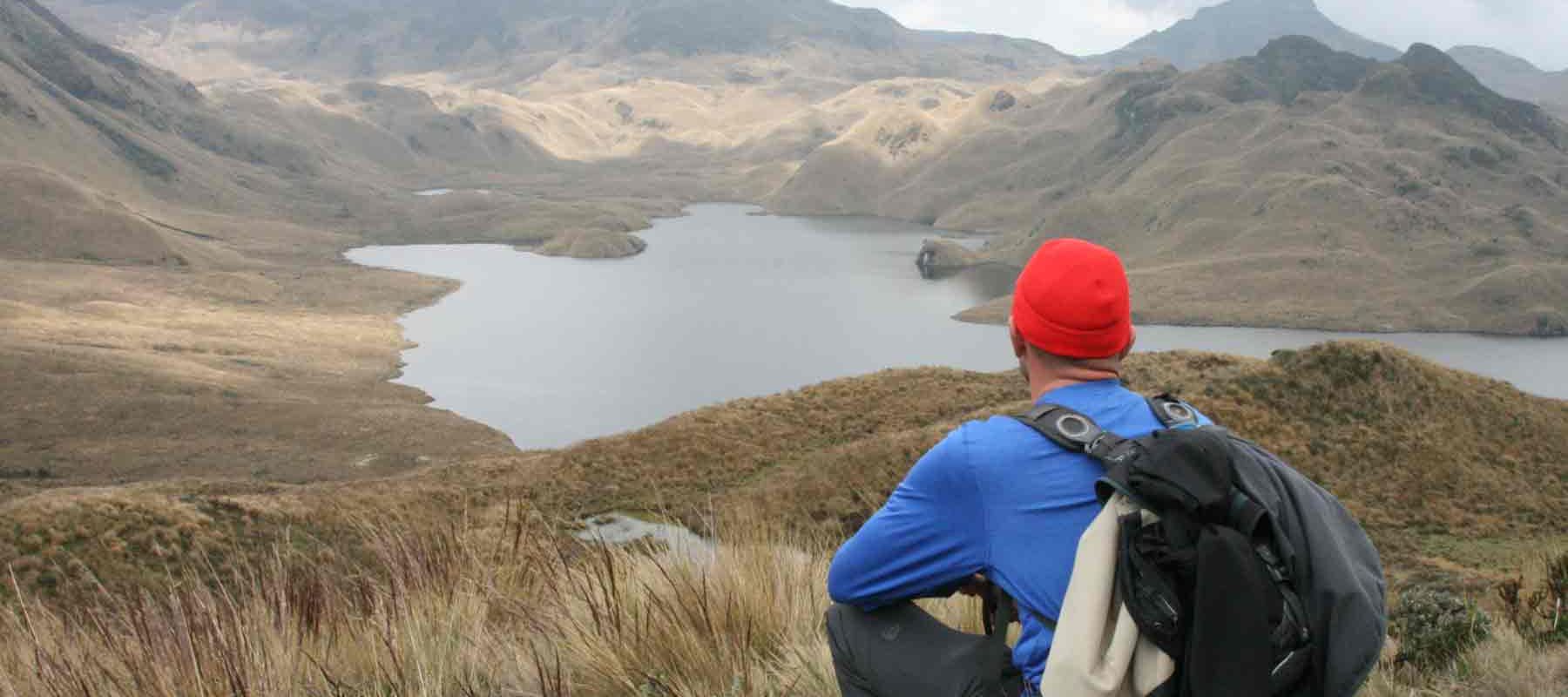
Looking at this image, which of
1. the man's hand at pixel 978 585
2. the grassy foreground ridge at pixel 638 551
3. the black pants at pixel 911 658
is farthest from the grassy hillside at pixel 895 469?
the man's hand at pixel 978 585

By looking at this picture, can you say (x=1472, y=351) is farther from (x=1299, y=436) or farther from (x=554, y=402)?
(x=1299, y=436)

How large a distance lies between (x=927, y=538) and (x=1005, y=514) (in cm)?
27

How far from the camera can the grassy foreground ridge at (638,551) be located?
462cm

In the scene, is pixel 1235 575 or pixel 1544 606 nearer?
pixel 1235 575

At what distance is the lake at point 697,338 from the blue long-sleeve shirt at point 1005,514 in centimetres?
5921

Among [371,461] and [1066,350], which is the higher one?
[1066,350]

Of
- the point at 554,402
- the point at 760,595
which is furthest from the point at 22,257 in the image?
the point at 760,595

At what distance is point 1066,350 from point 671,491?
21.7 metres

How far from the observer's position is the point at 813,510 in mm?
20797

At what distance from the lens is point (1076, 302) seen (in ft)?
11.6

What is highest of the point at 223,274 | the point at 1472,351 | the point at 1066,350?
the point at 1066,350

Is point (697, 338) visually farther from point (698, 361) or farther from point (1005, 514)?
point (1005, 514)

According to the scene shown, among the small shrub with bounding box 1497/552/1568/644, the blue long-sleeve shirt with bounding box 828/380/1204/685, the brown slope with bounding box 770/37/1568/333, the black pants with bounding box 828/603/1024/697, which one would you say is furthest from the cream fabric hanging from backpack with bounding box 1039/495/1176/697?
the brown slope with bounding box 770/37/1568/333

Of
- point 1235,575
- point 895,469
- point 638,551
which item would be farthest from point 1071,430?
point 895,469
